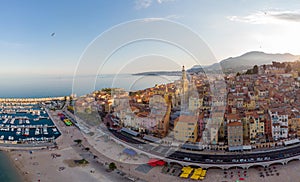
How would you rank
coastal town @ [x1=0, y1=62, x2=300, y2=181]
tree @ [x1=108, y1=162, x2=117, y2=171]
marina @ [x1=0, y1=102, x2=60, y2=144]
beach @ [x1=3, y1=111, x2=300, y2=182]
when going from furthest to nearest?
marina @ [x1=0, y1=102, x2=60, y2=144], tree @ [x1=108, y1=162, x2=117, y2=171], coastal town @ [x1=0, y1=62, x2=300, y2=181], beach @ [x1=3, y1=111, x2=300, y2=182]

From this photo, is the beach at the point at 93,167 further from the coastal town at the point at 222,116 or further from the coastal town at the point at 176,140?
the coastal town at the point at 222,116

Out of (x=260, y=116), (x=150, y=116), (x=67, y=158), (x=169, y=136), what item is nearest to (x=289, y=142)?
(x=260, y=116)

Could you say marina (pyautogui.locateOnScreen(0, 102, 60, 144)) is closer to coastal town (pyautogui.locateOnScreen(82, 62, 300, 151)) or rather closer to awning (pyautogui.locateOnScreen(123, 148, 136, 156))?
coastal town (pyautogui.locateOnScreen(82, 62, 300, 151))

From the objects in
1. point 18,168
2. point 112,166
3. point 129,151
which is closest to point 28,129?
point 18,168

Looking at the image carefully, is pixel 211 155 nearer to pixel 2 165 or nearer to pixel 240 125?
pixel 240 125

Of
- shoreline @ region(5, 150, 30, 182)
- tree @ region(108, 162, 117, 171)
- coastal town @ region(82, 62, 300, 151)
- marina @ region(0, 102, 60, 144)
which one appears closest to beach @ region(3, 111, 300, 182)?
shoreline @ region(5, 150, 30, 182)

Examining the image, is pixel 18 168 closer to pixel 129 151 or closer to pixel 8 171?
pixel 8 171

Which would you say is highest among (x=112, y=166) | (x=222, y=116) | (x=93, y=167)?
(x=222, y=116)

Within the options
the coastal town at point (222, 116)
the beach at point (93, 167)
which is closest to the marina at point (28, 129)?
the beach at point (93, 167)
